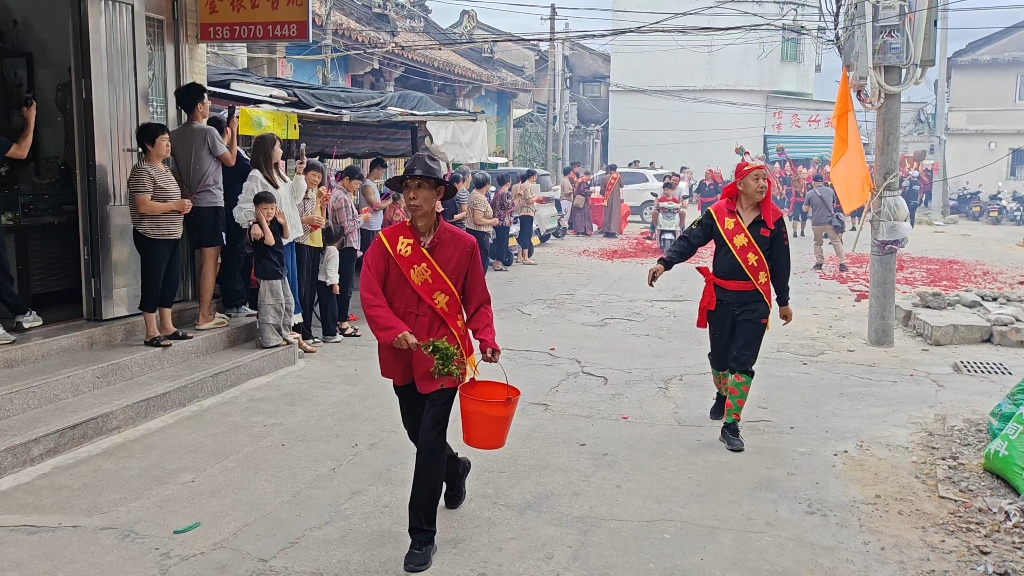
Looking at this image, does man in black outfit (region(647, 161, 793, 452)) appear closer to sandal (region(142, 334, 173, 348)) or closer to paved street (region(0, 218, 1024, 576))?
paved street (region(0, 218, 1024, 576))

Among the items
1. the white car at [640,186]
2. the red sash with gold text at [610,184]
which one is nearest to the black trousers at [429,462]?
the red sash with gold text at [610,184]

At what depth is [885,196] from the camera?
8664 mm

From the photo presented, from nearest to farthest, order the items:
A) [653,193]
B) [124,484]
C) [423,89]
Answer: [124,484] < [423,89] < [653,193]

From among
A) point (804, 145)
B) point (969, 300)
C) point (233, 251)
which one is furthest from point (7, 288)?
point (804, 145)

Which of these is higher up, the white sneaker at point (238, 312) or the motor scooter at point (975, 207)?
the motor scooter at point (975, 207)

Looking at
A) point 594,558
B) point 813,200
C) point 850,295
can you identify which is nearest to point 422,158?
point 594,558

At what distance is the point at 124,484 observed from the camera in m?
4.65

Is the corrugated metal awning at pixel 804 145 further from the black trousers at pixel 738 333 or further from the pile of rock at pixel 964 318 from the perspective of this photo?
the black trousers at pixel 738 333

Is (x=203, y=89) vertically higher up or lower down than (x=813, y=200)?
higher up

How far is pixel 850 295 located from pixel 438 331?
32.1 feet

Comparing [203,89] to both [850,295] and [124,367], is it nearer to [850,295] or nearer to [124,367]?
[124,367]

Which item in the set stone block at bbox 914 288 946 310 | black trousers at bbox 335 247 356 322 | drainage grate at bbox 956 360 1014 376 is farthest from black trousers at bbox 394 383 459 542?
stone block at bbox 914 288 946 310

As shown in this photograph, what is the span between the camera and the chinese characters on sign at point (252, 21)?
7570 millimetres

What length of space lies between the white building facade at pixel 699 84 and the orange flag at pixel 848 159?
30152 millimetres
